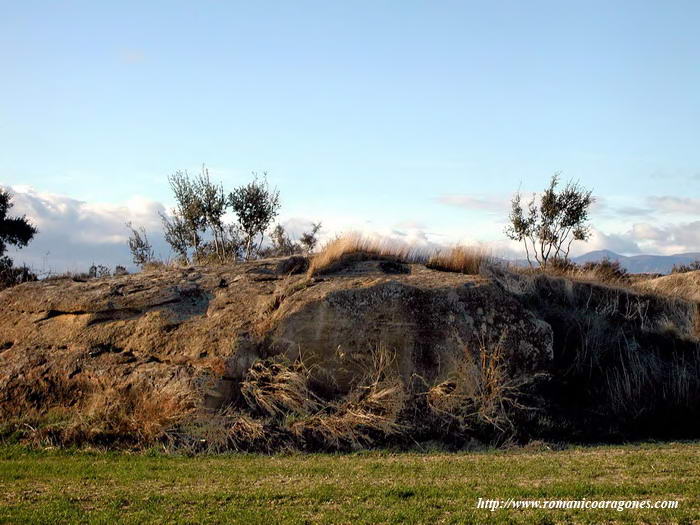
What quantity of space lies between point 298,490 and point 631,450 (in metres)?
6.88

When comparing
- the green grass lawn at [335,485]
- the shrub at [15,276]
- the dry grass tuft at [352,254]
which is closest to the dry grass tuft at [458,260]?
the dry grass tuft at [352,254]

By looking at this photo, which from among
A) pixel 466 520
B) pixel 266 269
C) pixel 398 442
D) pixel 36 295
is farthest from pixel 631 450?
pixel 36 295

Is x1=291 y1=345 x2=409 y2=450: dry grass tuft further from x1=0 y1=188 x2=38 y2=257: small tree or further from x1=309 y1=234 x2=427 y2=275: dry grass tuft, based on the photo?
x1=0 y1=188 x2=38 y2=257: small tree

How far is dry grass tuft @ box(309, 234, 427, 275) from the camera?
1797 cm

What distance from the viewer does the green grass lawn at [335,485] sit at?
27.7 feet

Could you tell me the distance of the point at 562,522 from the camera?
26.6ft

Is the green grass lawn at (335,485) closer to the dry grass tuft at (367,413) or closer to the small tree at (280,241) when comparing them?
the dry grass tuft at (367,413)

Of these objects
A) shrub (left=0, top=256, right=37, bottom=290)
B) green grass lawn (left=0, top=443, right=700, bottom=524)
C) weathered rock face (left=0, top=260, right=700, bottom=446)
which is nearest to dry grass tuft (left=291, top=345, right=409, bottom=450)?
weathered rock face (left=0, top=260, right=700, bottom=446)

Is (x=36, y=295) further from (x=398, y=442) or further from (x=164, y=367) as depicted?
(x=398, y=442)

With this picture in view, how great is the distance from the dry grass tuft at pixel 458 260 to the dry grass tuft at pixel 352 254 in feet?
1.47

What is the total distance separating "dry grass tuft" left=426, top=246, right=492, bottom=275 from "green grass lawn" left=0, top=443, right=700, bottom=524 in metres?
6.58

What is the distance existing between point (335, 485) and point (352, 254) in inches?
374

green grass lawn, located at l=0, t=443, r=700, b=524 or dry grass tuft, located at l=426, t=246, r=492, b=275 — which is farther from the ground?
dry grass tuft, located at l=426, t=246, r=492, b=275

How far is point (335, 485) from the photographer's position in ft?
33.0
